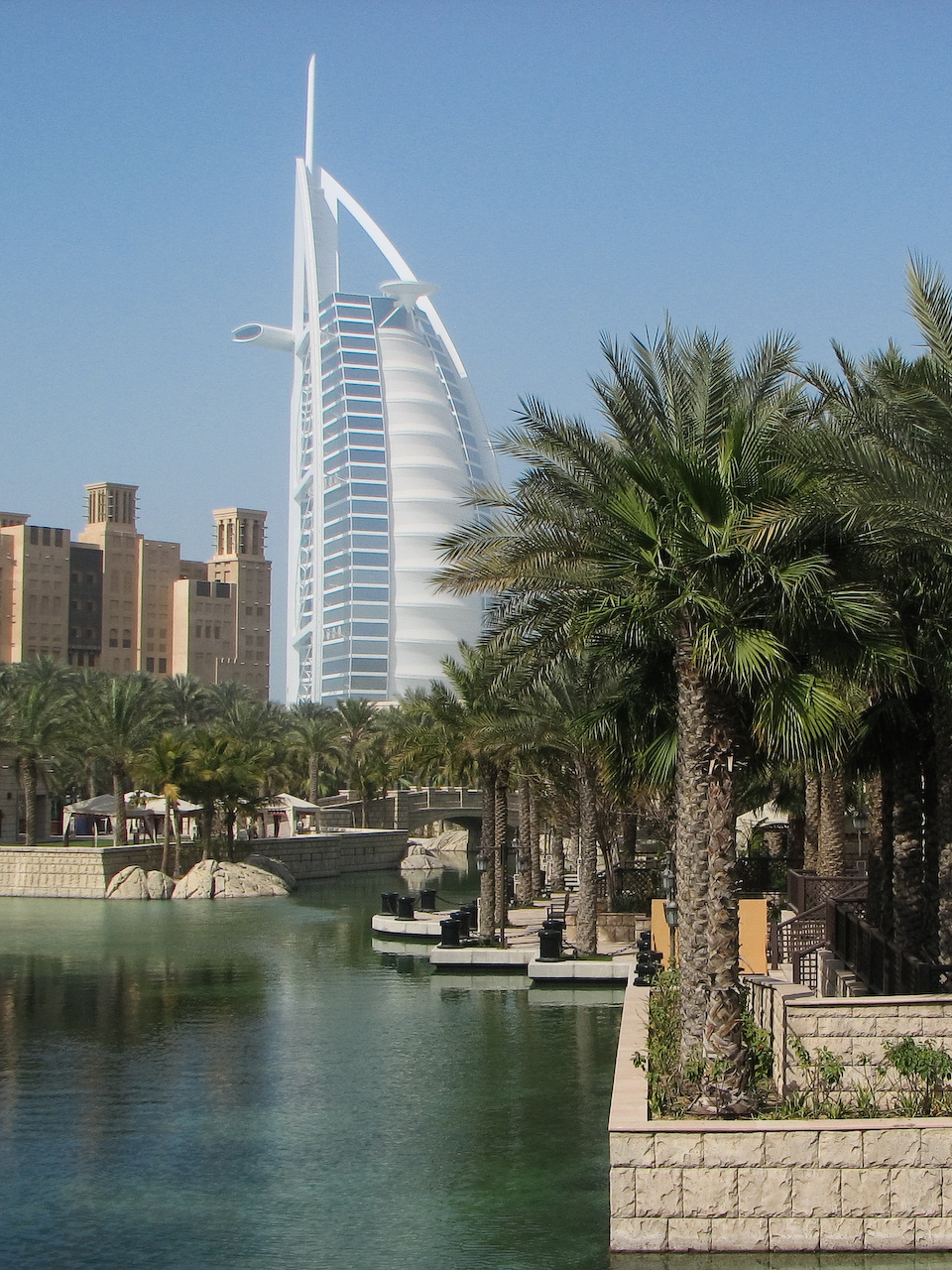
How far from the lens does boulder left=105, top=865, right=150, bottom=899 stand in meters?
48.3

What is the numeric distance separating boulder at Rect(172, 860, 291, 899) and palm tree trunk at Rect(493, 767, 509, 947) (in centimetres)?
1634

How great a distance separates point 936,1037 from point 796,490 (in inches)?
178

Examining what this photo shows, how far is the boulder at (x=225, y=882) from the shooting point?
48.7 m

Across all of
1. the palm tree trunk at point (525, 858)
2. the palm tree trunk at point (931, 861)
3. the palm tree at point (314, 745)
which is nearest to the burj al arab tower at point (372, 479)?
the palm tree at point (314, 745)

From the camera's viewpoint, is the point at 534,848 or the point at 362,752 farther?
the point at 362,752

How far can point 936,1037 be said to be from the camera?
12.6 meters

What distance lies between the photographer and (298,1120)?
16219mm

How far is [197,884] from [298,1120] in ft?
110

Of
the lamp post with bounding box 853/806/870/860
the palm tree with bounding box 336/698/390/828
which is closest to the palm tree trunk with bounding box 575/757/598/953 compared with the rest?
the lamp post with bounding box 853/806/870/860

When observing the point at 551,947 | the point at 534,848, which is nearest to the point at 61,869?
the point at 534,848

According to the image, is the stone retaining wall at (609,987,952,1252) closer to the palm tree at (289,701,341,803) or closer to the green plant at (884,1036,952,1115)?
the green plant at (884,1036,952,1115)

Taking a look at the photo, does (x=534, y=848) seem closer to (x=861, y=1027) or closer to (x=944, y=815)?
(x=944, y=815)

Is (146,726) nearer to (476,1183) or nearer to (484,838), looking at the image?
(484,838)

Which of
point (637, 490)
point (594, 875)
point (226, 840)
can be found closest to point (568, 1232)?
point (637, 490)
